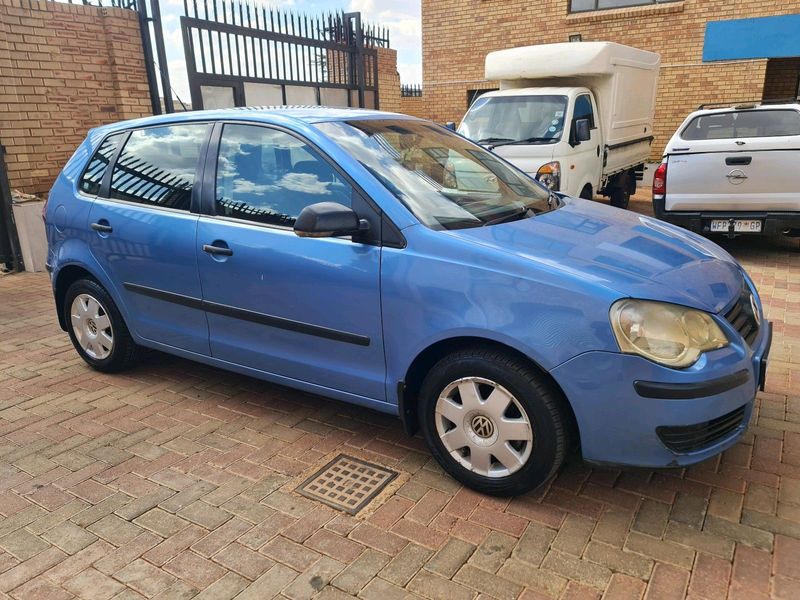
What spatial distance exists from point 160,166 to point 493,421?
2.62 m

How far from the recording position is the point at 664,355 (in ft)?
7.99

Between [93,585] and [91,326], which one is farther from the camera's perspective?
[91,326]

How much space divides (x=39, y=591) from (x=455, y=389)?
185 cm

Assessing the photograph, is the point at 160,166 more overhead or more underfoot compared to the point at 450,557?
more overhead

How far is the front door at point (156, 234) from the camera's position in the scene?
3.65 m

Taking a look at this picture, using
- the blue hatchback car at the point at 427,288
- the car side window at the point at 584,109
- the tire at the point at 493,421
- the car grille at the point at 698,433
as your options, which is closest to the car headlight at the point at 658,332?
the blue hatchback car at the point at 427,288

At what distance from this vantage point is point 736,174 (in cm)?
690

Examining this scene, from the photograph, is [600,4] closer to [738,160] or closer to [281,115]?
[738,160]

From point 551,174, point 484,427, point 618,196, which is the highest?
point 551,174

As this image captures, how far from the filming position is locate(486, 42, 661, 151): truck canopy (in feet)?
29.0

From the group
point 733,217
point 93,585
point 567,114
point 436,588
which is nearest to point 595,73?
point 567,114

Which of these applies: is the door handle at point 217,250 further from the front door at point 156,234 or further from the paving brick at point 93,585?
the paving brick at point 93,585

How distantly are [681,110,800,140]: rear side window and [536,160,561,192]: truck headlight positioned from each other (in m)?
1.56

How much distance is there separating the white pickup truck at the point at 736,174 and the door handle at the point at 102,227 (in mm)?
6121
